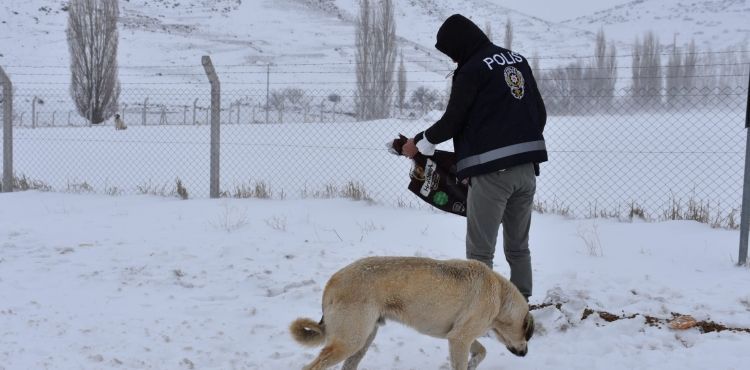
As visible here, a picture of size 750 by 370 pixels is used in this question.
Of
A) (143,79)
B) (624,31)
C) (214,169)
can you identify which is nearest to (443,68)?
(143,79)

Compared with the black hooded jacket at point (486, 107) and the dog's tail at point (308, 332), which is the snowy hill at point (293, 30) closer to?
the black hooded jacket at point (486, 107)

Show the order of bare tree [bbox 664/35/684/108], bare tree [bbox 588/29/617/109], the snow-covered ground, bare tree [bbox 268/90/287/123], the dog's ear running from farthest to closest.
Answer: bare tree [bbox 268/90/287/123], bare tree [bbox 588/29/617/109], bare tree [bbox 664/35/684/108], the snow-covered ground, the dog's ear

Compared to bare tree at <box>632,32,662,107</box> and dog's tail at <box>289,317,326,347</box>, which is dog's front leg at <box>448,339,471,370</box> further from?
bare tree at <box>632,32,662,107</box>

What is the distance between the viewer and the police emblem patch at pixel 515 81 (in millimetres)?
3869

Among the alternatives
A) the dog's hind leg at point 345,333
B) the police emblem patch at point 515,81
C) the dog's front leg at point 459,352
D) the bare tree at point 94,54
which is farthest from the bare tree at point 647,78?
the bare tree at point 94,54

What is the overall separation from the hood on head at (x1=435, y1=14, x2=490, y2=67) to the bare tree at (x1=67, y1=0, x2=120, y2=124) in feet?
93.7

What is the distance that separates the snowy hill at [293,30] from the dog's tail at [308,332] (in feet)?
129

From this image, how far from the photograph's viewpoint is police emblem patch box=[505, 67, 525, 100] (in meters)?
3.87

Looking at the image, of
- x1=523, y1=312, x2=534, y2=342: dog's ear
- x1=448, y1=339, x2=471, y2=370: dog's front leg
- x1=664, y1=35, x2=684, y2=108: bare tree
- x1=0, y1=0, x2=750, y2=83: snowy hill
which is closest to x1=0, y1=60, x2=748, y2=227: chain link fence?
x1=664, y1=35, x2=684, y2=108: bare tree

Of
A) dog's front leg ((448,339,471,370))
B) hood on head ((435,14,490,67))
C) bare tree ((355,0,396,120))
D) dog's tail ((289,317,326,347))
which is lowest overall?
dog's front leg ((448,339,471,370))

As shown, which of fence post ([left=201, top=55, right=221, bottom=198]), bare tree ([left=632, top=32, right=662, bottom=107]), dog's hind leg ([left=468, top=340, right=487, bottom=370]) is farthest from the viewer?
bare tree ([left=632, top=32, right=662, bottom=107])

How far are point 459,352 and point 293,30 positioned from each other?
6499cm

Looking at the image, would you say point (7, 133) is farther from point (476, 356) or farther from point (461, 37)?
point (476, 356)

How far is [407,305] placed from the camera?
3146 millimetres
